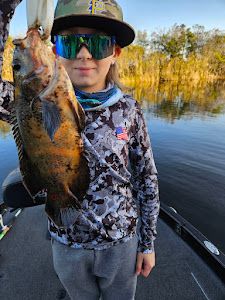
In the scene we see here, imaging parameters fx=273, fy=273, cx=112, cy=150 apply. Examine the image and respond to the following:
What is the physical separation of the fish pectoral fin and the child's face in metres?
0.51

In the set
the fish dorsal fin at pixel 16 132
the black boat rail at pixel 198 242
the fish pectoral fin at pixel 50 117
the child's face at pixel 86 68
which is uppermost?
the child's face at pixel 86 68

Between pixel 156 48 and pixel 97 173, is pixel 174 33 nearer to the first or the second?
pixel 156 48

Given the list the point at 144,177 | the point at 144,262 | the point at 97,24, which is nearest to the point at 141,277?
the point at 144,262

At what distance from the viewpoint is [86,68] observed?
157 cm

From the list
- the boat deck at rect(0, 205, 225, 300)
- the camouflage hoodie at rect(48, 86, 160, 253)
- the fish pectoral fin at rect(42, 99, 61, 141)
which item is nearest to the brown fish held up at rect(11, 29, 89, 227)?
the fish pectoral fin at rect(42, 99, 61, 141)

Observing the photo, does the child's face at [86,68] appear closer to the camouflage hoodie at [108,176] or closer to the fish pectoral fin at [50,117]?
the camouflage hoodie at [108,176]

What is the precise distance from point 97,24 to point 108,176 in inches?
34.9

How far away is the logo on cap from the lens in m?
1.48

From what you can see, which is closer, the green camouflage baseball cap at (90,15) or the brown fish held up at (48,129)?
the brown fish held up at (48,129)

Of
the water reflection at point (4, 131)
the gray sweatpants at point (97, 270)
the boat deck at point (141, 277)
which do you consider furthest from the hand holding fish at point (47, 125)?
the water reflection at point (4, 131)

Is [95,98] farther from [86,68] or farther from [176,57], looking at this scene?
[176,57]

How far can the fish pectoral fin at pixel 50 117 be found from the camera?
1140 mm

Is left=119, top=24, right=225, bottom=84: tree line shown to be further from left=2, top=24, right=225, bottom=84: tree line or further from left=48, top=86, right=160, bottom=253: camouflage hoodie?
left=48, top=86, right=160, bottom=253: camouflage hoodie

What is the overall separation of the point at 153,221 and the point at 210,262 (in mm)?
1940
